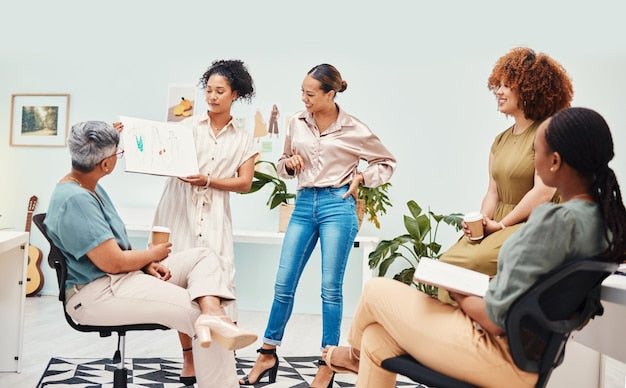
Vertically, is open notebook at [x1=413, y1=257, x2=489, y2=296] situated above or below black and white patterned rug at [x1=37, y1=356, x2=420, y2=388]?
above

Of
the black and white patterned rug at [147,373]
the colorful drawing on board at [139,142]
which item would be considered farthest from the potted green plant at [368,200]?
the colorful drawing on board at [139,142]

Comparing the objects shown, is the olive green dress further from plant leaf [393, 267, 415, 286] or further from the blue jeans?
plant leaf [393, 267, 415, 286]

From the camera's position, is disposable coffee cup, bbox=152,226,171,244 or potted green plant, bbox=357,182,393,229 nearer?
disposable coffee cup, bbox=152,226,171,244

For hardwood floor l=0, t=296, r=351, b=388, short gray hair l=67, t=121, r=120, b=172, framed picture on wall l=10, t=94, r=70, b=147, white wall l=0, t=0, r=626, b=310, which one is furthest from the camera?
framed picture on wall l=10, t=94, r=70, b=147

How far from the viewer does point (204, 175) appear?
3.01 m

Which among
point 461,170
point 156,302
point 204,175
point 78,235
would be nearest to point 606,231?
point 156,302

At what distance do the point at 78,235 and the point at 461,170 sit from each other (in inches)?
153

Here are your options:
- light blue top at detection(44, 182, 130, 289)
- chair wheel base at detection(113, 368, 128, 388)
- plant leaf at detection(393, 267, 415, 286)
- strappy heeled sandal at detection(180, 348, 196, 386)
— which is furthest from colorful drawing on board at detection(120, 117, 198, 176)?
plant leaf at detection(393, 267, 415, 286)

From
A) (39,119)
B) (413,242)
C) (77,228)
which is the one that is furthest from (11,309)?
(39,119)

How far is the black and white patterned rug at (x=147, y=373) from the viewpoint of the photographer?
303 centimetres

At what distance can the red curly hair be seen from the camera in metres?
2.35

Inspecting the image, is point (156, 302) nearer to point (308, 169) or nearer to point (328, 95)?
point (308, 169)

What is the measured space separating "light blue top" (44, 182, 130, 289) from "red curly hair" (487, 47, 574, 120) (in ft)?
5.03

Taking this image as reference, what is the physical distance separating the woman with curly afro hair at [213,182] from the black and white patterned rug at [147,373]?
224 mm
